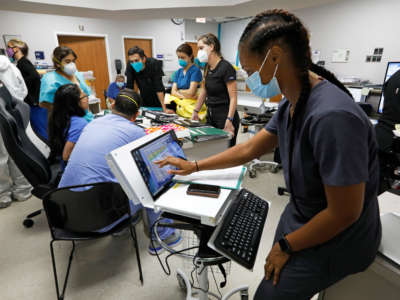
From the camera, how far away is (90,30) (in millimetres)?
6184

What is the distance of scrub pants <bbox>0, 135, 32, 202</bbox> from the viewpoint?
234 centimetres

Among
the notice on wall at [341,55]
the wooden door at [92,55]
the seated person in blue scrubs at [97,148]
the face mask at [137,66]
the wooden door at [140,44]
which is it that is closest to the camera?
the seated person in blue scrubs at [97,148]

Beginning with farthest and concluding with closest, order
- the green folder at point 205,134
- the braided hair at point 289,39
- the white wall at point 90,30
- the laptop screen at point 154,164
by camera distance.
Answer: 1. the white wall at point 90,30
2. the green folder at point 205,134
3. the laptop screen at point 154,164
4. the braided hair at point 289,39

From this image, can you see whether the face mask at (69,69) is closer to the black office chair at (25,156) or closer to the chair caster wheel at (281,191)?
the black office chair at (25,156)

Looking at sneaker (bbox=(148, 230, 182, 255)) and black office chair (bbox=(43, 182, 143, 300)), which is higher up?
black office chair (bbox=(43, 182, 143, 300))

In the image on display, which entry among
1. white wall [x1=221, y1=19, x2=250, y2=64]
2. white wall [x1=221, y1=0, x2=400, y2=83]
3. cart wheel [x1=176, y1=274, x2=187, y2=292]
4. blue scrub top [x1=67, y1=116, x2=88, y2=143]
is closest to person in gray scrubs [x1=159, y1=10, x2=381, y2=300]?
cart wheel [x1=176, y1=274, x2=187, y2=292]

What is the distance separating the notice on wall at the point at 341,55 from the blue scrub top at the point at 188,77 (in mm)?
3050

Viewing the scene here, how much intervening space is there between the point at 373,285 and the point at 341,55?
432 cm

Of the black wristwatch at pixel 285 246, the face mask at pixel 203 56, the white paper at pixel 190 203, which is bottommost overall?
the black wristwatch at pixel 285 246

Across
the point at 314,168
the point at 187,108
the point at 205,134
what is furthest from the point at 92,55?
the point at 314,168

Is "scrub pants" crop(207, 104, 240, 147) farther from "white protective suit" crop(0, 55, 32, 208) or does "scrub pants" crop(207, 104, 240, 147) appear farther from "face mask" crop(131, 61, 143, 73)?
"white protective suit" crop(0, 55, 32, 208)

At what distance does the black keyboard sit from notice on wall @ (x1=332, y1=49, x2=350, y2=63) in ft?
13.9

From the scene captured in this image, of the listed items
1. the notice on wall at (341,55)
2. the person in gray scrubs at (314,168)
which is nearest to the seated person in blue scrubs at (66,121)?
the person in gray scrubs at (314,168)

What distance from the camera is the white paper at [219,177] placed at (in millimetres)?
999
